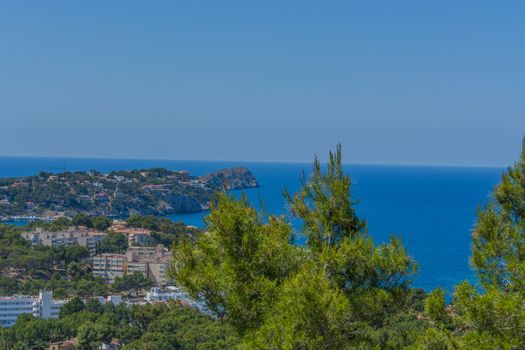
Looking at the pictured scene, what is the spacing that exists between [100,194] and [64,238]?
97.3 feet

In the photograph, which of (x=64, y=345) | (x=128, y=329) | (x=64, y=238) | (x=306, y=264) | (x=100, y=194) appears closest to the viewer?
(x=306, y=264)

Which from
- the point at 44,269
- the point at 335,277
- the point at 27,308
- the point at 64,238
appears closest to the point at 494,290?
the point at 335,277

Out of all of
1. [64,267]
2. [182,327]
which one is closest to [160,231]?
[64,267]

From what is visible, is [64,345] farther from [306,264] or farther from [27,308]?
[306,264]

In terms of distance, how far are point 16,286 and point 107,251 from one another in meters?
9.36

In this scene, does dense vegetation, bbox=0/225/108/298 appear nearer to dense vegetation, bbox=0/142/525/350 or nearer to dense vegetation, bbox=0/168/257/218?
dense vegetation, bbox=0/142/525/350

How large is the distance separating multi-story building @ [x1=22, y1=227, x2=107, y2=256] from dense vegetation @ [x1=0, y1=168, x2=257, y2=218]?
21658 mm

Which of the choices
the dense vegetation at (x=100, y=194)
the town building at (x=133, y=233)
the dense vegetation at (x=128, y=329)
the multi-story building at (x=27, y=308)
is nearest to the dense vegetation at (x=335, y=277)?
the dense vegetation at (x=128, y=329)

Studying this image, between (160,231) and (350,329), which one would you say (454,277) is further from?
(350,329)

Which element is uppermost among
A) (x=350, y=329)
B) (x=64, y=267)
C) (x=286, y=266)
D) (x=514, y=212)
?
(x=514, y=212)

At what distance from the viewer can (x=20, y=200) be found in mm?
62625

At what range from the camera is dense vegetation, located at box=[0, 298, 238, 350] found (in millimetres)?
17391

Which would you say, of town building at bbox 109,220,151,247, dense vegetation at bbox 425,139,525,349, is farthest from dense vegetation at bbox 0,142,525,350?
town building at bbox 109,220,151,247

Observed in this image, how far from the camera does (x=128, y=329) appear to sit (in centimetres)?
1948
